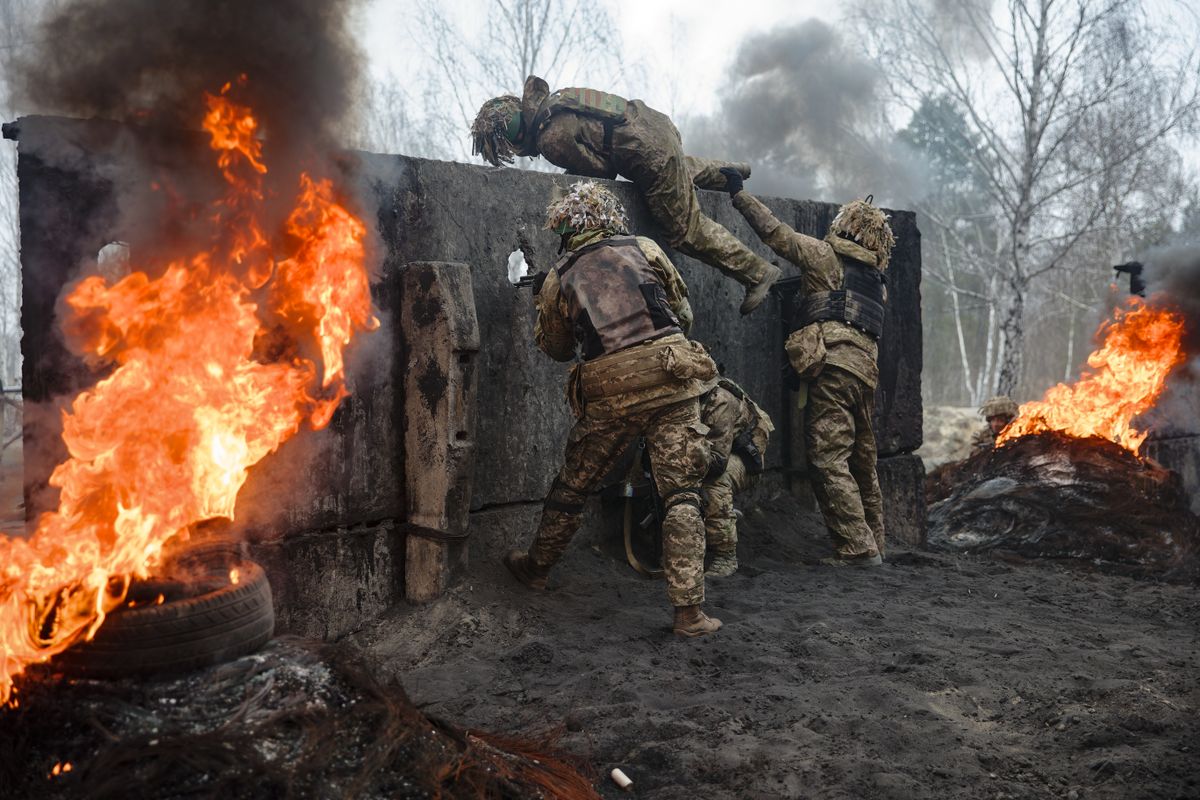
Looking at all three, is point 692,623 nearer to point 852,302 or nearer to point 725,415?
point 725,415

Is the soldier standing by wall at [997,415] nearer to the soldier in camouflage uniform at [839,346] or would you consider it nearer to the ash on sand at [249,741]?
the soldier in camouflage uniform at [839,346]

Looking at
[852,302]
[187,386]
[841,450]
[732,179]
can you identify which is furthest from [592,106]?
[187,386]

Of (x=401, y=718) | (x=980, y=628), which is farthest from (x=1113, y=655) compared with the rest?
(x=401, y=718)

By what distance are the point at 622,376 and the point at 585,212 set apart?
968mm

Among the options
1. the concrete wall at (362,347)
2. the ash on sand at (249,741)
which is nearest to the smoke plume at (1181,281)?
the concrete wall at (362,347)

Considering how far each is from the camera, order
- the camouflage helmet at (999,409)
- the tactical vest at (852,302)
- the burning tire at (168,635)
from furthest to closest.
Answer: the camouflage helmet at (999,409), the tactical vest at (852,302), the burning tire at (168,635)

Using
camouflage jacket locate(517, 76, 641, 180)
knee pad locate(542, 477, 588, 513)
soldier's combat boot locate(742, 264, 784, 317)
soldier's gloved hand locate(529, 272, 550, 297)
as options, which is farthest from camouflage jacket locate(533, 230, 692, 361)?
soldier's combat boot locate(742, 264, 784, 317)

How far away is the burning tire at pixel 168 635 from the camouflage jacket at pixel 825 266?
188 inches

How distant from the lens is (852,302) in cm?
682

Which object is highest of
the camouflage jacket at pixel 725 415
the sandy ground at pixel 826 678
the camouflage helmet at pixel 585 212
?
the camouflage helmet at pixel 585 212

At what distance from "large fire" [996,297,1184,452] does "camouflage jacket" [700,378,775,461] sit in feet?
13.8

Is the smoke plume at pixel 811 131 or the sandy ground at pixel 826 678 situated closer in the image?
the sandy ground at pixel 826 678

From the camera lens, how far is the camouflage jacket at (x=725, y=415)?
236 inches

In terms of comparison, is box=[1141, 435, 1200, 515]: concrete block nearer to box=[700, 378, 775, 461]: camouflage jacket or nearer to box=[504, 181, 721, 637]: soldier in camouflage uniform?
box=[700, 378, 775, 461]: camouflage jacket
